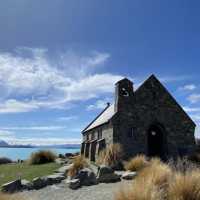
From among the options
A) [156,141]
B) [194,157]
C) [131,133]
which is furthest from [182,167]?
[156,141]

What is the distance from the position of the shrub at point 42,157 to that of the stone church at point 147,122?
371cm

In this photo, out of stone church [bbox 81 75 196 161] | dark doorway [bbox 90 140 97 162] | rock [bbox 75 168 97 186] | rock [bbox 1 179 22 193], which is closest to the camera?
rock [bbox 1 179 22 193]

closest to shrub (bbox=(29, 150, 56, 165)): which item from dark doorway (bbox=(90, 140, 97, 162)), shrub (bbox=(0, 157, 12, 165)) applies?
dark doorway (bbox=(90, 140, 97, 162))

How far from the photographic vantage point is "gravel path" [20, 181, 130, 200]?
1151 cm

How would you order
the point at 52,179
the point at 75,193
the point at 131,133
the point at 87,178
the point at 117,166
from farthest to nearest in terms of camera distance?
the point at 131,133
the point at 117,166
the point at 52,179
the point at 87,178
the point at 75,193

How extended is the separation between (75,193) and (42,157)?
47.8 ft

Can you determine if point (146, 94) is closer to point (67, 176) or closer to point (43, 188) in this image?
point (67, 176)

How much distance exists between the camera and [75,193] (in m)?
12.7

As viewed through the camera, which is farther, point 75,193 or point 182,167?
point 75,193

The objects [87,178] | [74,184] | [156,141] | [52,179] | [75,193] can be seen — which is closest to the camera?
[75,193]

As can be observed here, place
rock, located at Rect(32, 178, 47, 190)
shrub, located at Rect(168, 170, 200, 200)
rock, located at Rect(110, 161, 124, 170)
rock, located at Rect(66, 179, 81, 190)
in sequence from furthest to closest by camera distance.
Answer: rock, located at Rect(110, 161, 124, 170)
rock, located at Rect(32, 178, 47, 190)
rock, located at Rect(66, 179, 81, 190)
shrub, located at Rect(168, 170, 200, 200)

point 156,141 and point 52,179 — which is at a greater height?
point 156,141

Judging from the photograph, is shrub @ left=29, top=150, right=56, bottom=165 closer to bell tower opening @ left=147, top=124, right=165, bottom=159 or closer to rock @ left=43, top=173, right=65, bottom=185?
bell tower opening @ left=147, top=124, right=165, bottom=159

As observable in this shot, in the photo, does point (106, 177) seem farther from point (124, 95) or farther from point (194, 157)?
point (194, 157)
